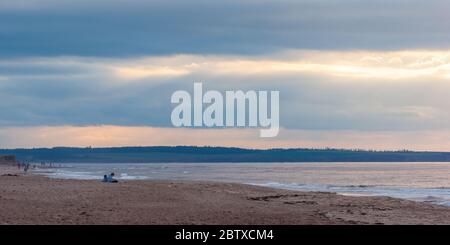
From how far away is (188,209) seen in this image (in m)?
25.7

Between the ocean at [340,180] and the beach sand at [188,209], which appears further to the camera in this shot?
the ocean at [340,180]

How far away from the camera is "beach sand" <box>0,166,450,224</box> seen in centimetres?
2184

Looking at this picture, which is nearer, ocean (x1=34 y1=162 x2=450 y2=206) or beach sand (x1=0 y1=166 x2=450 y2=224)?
beach sand (x1=0 y1=166 x2=450 y2=224)

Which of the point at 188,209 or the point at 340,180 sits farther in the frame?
the point at 340,180

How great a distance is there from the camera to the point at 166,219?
878 inches

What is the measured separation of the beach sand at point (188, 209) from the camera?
21.8 meters

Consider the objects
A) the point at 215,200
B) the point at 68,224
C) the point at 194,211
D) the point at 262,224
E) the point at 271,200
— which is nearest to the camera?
the point at 68,224
